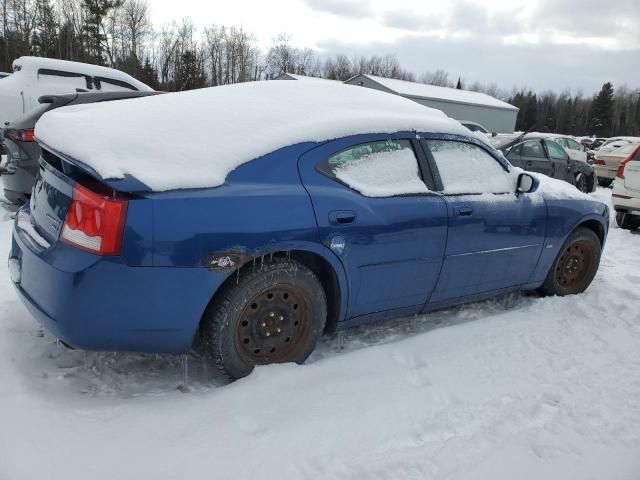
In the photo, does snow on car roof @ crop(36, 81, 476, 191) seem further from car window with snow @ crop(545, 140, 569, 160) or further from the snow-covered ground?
car window with snow @ crop(545, 140, 569, 160)

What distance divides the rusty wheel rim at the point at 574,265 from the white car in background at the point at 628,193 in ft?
14.2

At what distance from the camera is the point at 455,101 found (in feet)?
132

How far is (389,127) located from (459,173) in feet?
2.22

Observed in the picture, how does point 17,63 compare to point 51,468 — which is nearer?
point 51,468

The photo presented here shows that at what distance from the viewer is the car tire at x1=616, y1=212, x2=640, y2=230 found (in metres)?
8.33

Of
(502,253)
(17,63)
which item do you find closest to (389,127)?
(502,253)

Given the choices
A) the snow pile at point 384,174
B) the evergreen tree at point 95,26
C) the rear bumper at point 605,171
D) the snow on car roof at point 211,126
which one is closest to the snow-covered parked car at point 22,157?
the snow on car roof at point 211,126

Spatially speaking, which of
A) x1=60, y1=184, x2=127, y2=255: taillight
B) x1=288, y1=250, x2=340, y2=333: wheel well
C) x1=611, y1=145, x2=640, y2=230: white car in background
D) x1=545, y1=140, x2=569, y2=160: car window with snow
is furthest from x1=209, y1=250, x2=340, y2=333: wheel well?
x1=545, y1=140, x2=569, y2=160: car window with snow

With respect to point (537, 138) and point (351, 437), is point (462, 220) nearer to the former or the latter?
point (351, 437)

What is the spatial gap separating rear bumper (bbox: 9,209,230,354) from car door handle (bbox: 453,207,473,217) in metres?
1.67

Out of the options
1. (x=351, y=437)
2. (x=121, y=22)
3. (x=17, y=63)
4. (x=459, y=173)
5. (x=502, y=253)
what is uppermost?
(x=121, y=22)

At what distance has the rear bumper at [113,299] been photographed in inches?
86.1

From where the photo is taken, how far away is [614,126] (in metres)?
84.2

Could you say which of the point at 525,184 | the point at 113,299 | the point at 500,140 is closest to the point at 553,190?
the point at 525,184
